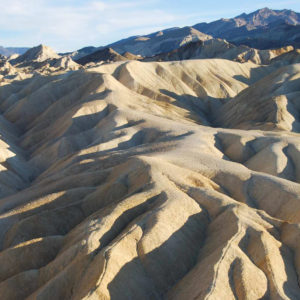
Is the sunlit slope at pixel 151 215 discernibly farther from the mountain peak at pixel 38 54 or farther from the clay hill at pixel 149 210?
the mountain peak at pixel 38 54

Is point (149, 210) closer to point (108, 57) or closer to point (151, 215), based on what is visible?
point (151, 215)

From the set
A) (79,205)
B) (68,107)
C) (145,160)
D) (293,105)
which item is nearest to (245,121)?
(293,105)

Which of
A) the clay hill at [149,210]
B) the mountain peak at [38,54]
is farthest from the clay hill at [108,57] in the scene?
the clay hill at [149,210]

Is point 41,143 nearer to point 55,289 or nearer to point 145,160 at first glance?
point 145,160

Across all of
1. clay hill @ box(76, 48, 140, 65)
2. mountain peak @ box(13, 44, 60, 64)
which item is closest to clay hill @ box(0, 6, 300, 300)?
clay hill @ box(76, 48, 140, 65)

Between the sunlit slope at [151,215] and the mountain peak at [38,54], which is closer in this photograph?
the sunlit slope at [151,215]

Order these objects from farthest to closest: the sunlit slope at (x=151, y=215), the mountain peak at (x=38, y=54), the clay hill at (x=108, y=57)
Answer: the mountain peak at (x=38, y=54) < the clay hill at (x=108, y=57) < the sunlit slope at (x=151, y=215)

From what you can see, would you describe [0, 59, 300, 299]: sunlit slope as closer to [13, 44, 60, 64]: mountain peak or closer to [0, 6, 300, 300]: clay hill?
[0, 6, 300, 300]: clay hill
